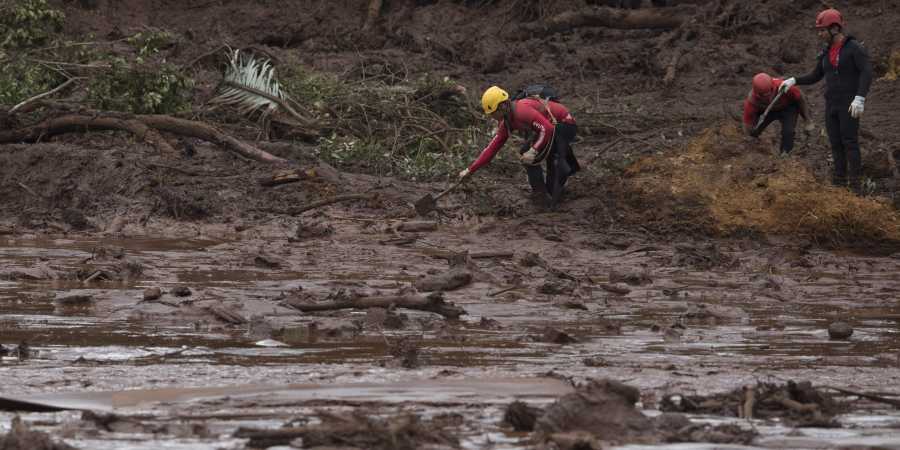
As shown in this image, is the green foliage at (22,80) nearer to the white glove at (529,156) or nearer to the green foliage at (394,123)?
the green foliage at (394,123)

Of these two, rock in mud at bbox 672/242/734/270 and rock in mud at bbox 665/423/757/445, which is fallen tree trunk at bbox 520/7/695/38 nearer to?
rock in mud at bbox 672/242/734/270

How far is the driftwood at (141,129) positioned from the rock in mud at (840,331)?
8.70m

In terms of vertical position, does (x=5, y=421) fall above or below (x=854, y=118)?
below

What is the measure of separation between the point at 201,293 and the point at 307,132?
7.87 m

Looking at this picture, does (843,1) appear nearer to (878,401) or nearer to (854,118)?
(854,118)

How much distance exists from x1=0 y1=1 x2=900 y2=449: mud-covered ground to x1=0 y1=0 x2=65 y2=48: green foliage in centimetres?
188

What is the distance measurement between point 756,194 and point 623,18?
9.92 m

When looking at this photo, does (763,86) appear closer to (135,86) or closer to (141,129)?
(141,129)

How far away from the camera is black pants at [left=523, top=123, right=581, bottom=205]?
44.9 ft

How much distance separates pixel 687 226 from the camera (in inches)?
522

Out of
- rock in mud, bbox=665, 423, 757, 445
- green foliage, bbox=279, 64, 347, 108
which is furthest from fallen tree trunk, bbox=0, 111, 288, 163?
rock in mud, bbox=665, 423, 757, 445

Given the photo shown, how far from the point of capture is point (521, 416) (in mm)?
5434

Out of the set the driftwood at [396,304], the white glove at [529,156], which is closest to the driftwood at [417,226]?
the white glove at [529,156]

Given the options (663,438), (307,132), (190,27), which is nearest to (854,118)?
(307,132)
